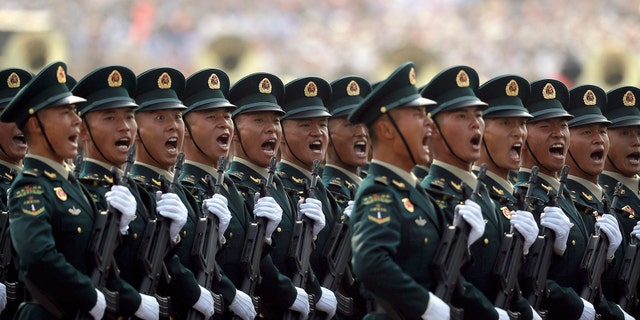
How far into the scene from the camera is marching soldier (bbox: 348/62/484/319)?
8.42m

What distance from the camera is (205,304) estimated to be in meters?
10.6

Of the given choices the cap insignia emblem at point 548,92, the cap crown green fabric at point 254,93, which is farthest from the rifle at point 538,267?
the cap crown green fabric at point 254,93

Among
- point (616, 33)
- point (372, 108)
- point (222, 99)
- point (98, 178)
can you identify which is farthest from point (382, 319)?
point (616, 33)

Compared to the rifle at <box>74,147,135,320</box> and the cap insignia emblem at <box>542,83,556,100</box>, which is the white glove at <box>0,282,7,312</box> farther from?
the cap insignia emblem at <box>542,83,556,100</box>

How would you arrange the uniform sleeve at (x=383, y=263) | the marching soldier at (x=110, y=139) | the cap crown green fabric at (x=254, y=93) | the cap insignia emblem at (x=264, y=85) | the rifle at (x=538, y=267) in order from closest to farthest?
the uniform sleeve at (x=383, y=263) → the marching soldier at (x=110, y=139) → the rifle at (x=538, y=267) → the cap crown green fabric at (x=254, y=93) → the cap insignia emblem at (x=264, y=85)

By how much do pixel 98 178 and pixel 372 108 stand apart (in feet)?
Result: 7.02

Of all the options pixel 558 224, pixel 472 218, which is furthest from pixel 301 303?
pixel 472 218

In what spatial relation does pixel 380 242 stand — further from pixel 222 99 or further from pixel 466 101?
pixel 222 99

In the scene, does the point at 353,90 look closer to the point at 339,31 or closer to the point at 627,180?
the point at 627,180

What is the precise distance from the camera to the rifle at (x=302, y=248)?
37.7 feet

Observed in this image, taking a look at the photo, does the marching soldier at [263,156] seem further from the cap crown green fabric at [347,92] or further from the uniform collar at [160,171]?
the uniform collar at [160,171]

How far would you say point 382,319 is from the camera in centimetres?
875

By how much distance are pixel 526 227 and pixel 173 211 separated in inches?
91.9

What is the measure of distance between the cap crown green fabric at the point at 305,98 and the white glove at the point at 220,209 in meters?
1.59
